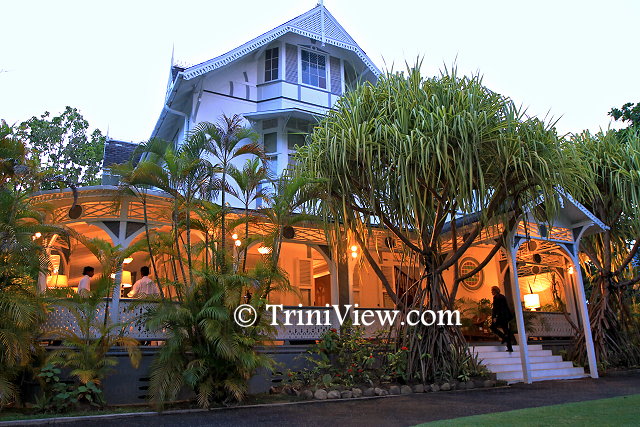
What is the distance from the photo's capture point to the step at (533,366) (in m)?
10.7

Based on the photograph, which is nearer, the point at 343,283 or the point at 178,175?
the point at 178,175

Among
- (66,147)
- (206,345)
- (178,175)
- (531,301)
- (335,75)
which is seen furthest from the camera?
(66,147)

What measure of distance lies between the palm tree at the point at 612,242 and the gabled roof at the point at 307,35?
7.18 metres

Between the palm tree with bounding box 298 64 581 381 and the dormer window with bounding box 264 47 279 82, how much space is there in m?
5.54

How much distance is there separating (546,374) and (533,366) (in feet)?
0.99

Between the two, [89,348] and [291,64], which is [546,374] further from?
[291,64]

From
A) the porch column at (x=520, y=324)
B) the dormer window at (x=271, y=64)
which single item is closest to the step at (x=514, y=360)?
the porch column at (x=520, y=324)

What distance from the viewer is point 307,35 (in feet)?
A: 50.0

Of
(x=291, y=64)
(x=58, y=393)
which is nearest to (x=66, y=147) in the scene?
(x=291, y=64)

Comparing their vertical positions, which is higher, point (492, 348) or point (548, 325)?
point (548, 325)

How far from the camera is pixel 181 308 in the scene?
761 cm

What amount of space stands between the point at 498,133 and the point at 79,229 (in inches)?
364

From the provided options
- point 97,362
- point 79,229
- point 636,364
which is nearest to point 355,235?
point 97,362

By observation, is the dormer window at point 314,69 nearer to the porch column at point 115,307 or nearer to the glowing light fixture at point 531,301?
the glowing light fixture at point 531,301
